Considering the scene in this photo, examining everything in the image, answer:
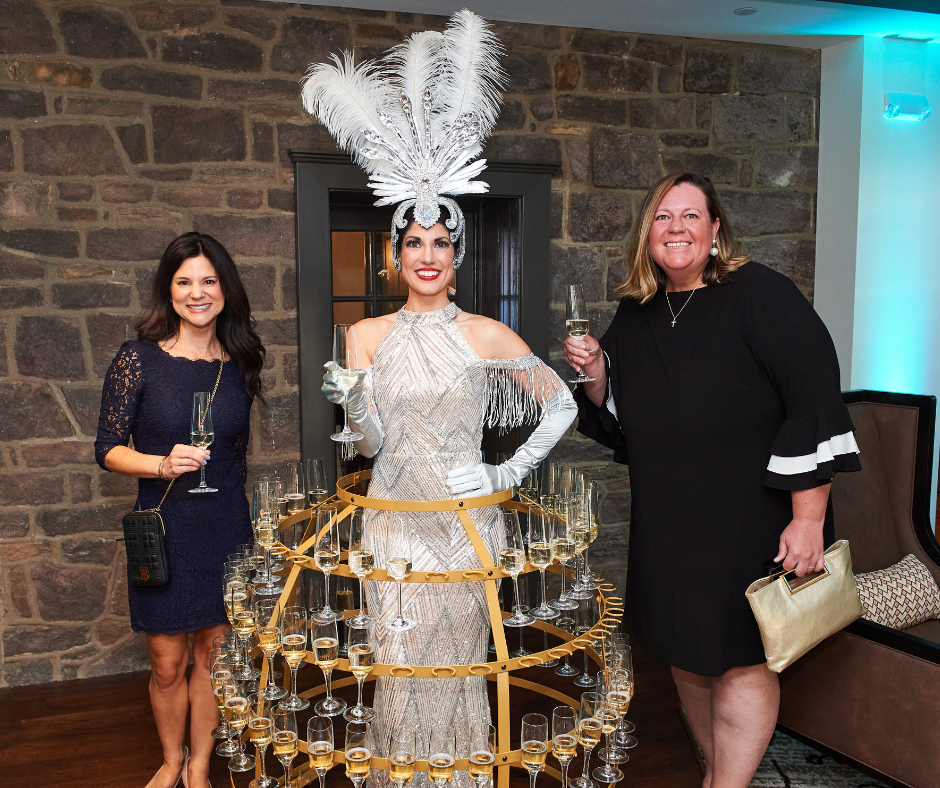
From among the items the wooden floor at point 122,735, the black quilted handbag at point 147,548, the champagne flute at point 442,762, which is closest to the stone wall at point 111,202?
the wooden floor at point 122,735

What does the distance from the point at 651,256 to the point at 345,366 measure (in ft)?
3.48

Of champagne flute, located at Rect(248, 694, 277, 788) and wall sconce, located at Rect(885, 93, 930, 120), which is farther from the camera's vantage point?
wall sconce, located at Rect(885, 93, 930, 120)

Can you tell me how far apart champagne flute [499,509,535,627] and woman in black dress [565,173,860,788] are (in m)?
0.48

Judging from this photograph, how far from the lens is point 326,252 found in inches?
153

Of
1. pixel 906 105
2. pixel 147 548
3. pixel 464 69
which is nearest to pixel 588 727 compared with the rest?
pixel 147 548

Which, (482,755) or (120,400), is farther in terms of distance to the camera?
(120,400)

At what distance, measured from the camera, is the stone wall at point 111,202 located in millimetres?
3549

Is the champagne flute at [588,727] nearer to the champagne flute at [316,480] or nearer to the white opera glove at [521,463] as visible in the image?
the white opera glove at [521,463]

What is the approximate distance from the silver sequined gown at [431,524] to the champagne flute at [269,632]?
369 millimetres

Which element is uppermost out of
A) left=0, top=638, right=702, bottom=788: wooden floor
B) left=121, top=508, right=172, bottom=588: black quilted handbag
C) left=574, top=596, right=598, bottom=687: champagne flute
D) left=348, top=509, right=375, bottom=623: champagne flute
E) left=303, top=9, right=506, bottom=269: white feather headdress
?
left=303, top=9, right=506, bottom=269: white feather headdress

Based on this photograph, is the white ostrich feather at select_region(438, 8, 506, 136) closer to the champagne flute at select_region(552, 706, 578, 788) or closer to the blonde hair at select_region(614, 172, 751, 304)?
the blonde hair at select_region(614, 172, 751, 304)

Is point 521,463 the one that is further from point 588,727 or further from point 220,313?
point 220,313

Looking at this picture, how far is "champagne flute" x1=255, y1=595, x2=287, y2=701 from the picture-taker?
2.08 m

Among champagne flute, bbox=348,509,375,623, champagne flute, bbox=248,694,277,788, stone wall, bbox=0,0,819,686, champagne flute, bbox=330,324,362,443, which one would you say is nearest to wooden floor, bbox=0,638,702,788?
stone wall, bbox=0,0,819,686
